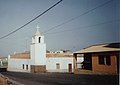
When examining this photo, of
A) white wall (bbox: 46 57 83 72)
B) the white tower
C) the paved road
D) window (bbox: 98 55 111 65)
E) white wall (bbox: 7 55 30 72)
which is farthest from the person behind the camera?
white wall (bbox: 7 55 30 72)

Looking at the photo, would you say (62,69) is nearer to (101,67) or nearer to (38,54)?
(38,54)

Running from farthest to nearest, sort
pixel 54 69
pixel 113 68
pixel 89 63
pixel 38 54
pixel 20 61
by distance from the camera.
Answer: pixel 20 61 → pixel 54 69 → pixel 38 54 → pixel 89 63 → pixel 113 68

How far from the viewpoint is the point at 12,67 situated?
203 feet

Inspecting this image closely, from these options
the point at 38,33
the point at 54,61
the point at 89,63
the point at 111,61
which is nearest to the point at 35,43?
the point at 38,33

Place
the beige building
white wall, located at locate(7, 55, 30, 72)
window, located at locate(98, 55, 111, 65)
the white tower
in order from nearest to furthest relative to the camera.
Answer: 1. the beige building
2. window, located at locate(98, 55, 111, 65)
3. the white tower
4. white wall, located at locate(7, 55, 30, 72)

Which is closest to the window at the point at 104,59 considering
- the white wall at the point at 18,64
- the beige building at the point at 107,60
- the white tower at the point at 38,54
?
the beige building at the point at 107,60

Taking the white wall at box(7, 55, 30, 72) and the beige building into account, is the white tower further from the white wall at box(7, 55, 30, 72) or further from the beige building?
the beige building

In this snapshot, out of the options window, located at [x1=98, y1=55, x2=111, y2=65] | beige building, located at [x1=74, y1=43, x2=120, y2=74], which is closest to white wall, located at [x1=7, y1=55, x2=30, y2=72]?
beige building, located at [x1=74, y1=43, x2=120, y2=74]

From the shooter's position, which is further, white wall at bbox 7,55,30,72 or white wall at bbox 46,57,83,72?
white wall at bbox 7,55,30,72

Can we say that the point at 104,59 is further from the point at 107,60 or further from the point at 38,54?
the point at 38,54

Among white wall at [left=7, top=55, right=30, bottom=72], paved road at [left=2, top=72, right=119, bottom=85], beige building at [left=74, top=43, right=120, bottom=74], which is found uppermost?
beige building at [left=74, top=43, right=120, bottom=74]

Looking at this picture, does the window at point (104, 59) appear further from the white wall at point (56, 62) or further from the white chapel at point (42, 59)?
the white wall at point (56, 62)

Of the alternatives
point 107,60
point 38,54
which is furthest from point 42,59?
point 107,60

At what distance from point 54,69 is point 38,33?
27.0 ft
